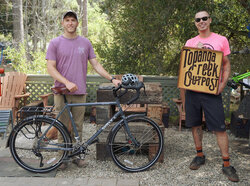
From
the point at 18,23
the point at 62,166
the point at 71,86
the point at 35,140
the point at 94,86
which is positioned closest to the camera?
the point at 71,86

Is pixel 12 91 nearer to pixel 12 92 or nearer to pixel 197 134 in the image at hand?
pixel 12 92

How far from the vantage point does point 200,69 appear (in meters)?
3.84

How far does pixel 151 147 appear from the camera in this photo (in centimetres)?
417

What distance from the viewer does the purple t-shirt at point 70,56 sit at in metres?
3.76

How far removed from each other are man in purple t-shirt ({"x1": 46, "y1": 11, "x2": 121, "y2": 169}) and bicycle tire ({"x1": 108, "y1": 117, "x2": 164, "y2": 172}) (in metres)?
0.56

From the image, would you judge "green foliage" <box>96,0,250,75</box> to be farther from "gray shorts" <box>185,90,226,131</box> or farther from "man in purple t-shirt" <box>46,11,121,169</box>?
"man in purple t-shirt" <box>46,11,121,169</box>

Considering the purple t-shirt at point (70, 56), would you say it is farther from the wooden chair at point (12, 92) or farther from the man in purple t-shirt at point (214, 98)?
the wooden chair at point (12, 92)

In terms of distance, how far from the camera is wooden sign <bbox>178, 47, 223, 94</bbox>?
369cm

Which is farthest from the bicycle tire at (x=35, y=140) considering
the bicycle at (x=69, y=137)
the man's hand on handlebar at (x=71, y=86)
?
the man's hand on handlebar at (x=71, y=86)

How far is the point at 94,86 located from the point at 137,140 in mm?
3186

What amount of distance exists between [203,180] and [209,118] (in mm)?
770

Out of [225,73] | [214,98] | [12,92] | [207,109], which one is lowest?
[12,92]

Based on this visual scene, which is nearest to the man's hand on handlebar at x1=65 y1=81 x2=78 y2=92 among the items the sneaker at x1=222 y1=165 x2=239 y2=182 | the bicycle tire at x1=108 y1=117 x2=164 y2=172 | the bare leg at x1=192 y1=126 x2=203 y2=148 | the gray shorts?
the bicycle tire at x1=108 y1=117 x2=164 y2=172

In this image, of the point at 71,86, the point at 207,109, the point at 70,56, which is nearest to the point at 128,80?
the point at 71,86
